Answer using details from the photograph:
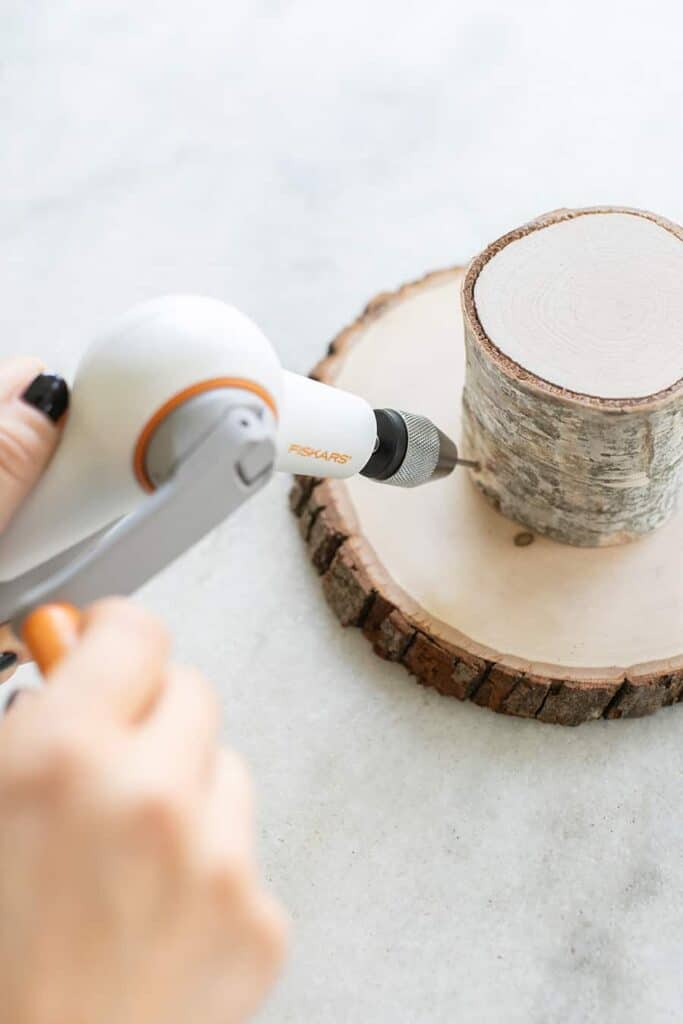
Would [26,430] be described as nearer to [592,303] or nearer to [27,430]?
[27,430]

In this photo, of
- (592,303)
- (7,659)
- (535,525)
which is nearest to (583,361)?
(592,303)

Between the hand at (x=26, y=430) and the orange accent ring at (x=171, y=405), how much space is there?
8cm

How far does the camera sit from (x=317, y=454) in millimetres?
947

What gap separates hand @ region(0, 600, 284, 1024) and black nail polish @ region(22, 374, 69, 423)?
314mm

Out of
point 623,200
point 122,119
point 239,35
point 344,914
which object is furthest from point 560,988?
point 239,35

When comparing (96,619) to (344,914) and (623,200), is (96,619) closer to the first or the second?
(344,914)

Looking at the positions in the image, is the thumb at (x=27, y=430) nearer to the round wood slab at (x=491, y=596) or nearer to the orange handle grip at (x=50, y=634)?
the orange handle grip at (x=50, y=634)

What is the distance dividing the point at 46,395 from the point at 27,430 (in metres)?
0.03

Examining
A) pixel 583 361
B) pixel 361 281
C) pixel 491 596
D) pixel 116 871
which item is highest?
pixel 116 871

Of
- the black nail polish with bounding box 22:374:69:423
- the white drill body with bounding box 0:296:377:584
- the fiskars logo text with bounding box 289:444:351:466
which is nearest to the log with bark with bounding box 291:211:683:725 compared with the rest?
the fiskars logo text with bounding box 289:444:351:466

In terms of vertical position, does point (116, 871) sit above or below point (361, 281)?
above

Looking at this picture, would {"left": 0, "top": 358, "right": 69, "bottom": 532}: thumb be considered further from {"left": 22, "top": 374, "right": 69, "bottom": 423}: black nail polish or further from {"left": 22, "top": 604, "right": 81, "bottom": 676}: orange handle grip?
{"left": 22, "top": 604, "right": 81, "bottom": 676}: orange handle grip

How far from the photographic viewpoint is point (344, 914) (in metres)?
1.16

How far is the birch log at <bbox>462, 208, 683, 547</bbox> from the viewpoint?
3.34 feet
